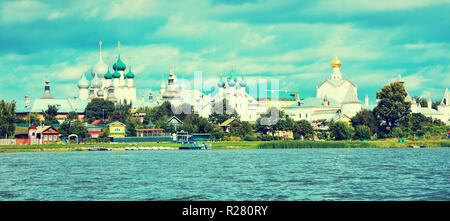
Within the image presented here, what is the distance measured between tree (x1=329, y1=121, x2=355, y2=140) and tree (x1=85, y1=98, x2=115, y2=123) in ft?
187

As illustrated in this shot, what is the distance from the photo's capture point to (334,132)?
319 ft

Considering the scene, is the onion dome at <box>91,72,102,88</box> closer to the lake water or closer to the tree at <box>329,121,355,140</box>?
the tree at <box>329,121,355,140</box>

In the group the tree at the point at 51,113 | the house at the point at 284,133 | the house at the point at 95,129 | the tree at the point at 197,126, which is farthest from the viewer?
the tree at the point at 51,113

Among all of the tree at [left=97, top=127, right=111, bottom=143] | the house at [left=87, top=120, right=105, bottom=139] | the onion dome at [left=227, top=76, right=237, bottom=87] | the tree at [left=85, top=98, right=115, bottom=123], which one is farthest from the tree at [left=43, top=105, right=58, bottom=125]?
the onion dome at [left=227, top=76, right=237, bottom=87]

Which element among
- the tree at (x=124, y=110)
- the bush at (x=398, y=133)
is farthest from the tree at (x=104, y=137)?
the bush at (x=398, y=133)

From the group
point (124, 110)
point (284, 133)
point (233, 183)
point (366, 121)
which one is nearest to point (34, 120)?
point (124, 110)

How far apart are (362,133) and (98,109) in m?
63.7

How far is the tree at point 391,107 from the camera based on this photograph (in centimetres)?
10344

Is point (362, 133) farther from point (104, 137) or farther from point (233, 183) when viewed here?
point (233, 183)

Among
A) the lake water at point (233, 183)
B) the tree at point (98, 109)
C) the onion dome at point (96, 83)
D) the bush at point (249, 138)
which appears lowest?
the lake water at point (233, 183)

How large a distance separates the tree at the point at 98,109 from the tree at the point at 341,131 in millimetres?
57015

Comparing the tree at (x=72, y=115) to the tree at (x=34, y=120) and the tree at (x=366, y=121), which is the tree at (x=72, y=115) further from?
the tree at (x=366, y=121)
